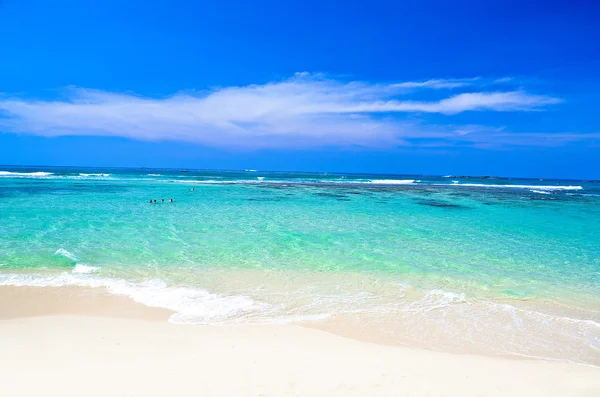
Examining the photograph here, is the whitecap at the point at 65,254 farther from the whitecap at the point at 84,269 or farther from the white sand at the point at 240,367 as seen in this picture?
the white sand at the point at 240,367

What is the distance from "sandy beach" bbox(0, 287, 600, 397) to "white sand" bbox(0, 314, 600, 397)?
0.01 m

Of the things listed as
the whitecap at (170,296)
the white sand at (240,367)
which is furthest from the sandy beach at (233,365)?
the whitecap at (170,296)

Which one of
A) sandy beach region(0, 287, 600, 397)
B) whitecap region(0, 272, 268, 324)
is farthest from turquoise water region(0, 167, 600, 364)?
sandy beach region(0, 287, 600, 397)

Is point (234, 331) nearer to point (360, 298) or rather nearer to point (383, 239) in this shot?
point (360, 298)

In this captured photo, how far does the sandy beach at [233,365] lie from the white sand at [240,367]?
12 mm

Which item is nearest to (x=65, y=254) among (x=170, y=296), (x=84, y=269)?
(x=84, y=269)

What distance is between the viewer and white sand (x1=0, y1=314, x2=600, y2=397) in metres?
3.84

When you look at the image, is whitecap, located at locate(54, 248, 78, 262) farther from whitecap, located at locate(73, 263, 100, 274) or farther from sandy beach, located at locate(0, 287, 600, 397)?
sandy beach, located at locate(0, 287, 600, 397)

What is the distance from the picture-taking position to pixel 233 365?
4.33m

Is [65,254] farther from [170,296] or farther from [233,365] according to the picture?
[233,365]

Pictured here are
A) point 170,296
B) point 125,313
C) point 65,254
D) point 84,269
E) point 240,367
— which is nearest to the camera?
point 240,367

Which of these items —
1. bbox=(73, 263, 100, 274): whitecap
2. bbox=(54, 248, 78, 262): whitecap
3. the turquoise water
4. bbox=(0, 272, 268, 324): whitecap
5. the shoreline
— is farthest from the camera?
bbox=(54, 248, 78, 262): whitecap

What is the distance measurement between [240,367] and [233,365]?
0.36ft

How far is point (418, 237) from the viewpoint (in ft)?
43.3
